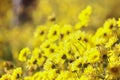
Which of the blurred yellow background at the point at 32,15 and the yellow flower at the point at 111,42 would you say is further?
the blurred yellow background at the point at 32,15

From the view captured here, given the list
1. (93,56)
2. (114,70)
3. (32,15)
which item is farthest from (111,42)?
(32,15)

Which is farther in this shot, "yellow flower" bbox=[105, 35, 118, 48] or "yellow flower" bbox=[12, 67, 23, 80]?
"yellow flower" bbox=[12, 67, 23, 80]

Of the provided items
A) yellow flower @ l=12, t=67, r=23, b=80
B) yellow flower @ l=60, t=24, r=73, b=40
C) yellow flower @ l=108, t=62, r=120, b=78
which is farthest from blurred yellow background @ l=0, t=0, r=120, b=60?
yellow flower @ l=108, t=62, r=120, b=78

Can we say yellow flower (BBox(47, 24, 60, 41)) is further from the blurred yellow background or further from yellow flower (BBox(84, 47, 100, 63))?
the blurred yellow background

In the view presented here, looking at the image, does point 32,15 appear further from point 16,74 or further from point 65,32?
point 16,74

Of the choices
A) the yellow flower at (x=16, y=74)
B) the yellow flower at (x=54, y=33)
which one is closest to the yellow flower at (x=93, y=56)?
the yellow flower at (x=16, y=74)

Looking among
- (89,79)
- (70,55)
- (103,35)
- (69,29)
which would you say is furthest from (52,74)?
(69,29)

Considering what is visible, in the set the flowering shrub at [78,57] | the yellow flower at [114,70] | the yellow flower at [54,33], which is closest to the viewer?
the yellow flower at [114,70]

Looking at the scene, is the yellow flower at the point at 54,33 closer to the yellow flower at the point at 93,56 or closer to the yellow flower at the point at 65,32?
the yellow flower at the point at 65,32

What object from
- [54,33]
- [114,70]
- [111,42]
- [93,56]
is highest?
[54,33]

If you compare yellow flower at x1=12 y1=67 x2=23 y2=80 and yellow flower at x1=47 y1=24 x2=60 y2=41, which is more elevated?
yellow flower at x1=47 y1=24 x2=60 y2=41
